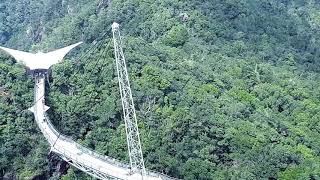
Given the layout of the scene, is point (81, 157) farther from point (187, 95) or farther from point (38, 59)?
point (38, 59)

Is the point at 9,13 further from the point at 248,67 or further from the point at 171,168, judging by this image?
the point at 171,168

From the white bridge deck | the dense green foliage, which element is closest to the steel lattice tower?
the white bridge deck

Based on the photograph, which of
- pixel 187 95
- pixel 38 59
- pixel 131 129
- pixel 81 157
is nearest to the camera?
pixel 131 129

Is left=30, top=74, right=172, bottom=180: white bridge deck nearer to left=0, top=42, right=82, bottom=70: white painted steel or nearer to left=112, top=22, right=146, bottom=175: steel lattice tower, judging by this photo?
left=112, top=22, right=146, bottom=175: steel lattice tower

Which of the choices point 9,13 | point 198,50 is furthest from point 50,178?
point 9,13

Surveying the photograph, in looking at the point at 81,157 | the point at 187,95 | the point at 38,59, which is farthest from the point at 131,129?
the point at 38,59

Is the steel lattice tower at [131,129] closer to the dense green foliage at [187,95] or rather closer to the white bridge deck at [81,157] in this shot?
the white bridge deck at [81,157]

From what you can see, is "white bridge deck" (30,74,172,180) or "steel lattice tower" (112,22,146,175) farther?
"white bridge deck" (30,74,172,180)
